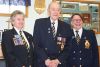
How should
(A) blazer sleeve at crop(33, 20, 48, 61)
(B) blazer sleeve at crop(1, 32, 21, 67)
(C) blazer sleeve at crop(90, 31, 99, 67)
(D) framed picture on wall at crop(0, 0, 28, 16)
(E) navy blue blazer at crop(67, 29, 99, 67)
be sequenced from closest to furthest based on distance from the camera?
1. (B) blazer sleeve at crop(1, 32, 21, 67)
2. (A) blazer sleeve at crop(33, 20, 48, 61)
3. (E) navy blue blazer at crop(67, 29, 99, 67)
4. (C) blazer sleeve at crop(90, 31, 99, 67)
5. (D) framed picture on wall at crop(0, 0, 28, 16)

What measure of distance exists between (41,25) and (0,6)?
1.45 meters

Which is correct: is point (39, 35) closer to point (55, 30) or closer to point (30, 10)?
point (55, 30)

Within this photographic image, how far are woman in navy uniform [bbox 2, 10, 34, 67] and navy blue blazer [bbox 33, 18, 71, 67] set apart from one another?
11 cm

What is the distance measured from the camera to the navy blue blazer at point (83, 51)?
337cm

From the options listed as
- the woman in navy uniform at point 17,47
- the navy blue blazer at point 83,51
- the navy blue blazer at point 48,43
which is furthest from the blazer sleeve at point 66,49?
the woman in navy uniform at point 17,47

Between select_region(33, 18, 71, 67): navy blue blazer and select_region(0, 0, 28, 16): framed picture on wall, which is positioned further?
select_region(0, 0, 28, 16): framed picture on wall

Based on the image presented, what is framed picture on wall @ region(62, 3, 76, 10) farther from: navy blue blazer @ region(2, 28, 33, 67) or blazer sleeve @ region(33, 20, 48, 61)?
navy blue blazer @ region(2, 28, 33, 67)

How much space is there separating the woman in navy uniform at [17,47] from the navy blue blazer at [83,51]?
0.62m

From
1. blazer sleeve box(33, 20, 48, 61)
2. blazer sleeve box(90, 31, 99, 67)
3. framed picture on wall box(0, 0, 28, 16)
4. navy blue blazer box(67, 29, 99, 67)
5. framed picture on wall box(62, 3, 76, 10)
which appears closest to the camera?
blazer sleeve box(33, 20, 48, 61)

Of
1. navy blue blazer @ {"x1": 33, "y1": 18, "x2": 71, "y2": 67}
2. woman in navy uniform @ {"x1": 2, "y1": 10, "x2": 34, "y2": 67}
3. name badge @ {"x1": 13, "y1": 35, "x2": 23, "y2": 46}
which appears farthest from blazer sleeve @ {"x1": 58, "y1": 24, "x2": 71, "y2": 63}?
name badge @ {"x1": 13, "y1": 35, "x2": 23, "y2": 46}

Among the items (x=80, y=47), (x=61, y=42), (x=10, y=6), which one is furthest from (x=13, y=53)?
(x=10, y=6)

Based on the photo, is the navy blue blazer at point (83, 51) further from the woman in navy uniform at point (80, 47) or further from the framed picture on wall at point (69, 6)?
the framed picture on wall at point (69, 6)

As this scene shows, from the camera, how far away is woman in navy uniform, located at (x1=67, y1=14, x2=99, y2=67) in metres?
3.38

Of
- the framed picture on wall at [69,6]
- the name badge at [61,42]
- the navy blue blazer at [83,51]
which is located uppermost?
the framed picture on wall at [69,6]
